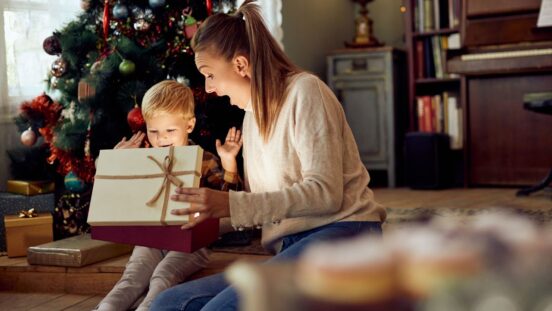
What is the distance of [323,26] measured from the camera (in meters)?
5.15

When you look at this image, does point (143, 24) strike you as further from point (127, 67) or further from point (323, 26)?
A: point (323, 26)

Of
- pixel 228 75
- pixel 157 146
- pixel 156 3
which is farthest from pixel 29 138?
pixel 228 75

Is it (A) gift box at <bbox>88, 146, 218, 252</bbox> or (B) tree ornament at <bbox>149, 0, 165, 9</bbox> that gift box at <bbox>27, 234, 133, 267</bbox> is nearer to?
(A) gift box at <bbox>88, 146, 218, 252</bbox>

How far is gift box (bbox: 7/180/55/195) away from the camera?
2880mm

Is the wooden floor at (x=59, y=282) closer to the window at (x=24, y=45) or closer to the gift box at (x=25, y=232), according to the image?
the gift box at (x=25, y=232)

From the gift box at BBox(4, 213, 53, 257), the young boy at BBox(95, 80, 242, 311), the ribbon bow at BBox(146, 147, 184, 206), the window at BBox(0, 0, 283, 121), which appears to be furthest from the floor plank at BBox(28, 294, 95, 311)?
the window at BBox(0, 0, 283, 121)

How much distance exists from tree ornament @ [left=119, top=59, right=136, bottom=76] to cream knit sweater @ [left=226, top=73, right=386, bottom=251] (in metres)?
1.21

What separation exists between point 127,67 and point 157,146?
0.70 meters

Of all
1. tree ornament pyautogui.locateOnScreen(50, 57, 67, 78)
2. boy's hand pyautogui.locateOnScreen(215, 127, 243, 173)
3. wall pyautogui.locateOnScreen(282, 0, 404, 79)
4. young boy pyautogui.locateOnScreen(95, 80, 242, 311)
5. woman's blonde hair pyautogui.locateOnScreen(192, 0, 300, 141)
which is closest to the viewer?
woman's blonde hair pyautogui.locateOnScreen(192, 0, 300, 141)

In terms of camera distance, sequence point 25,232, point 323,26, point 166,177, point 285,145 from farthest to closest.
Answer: point 323,26 → point 25,232 → point 166,177 → point 285,145

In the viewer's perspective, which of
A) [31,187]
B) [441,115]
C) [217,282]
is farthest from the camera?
[441,115]

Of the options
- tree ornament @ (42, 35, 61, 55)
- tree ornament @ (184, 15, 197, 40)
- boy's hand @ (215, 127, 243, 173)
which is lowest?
boy's hand @ (215, 127, 243, 173)

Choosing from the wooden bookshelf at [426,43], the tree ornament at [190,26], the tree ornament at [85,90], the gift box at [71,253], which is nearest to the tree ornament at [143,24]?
the tree ornament at [190,26]

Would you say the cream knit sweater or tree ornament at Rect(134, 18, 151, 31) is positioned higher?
tree ornament at Rect(134, 18, 151, 31)
